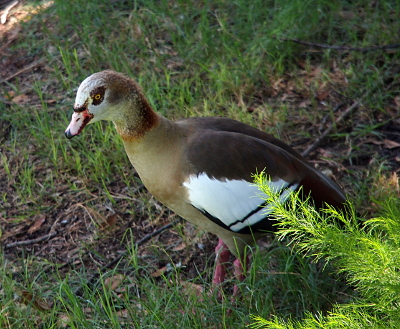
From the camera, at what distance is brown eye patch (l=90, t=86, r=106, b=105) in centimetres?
266

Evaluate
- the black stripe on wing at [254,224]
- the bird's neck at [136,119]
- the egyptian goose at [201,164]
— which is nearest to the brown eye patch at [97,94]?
the egyptian goose at [201,164]

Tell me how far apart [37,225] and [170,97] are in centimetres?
139

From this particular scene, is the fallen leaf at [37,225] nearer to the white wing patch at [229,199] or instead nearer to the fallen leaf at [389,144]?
the white wing patch at [229,199]

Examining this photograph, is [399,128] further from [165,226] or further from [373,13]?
[165,226]

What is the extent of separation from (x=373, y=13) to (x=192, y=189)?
270 centimetres

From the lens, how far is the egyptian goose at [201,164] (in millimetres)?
2727

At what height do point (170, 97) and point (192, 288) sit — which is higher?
point (170, 97)

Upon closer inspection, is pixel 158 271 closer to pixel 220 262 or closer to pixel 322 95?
pixel 220 262

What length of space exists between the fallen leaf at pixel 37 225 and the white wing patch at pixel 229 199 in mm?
1406

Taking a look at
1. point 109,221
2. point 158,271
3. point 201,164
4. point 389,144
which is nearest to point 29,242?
point 109,221

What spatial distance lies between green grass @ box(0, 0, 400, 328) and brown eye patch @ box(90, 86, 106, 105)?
3.10 feet

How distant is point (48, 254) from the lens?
11.3ft

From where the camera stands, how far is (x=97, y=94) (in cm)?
268

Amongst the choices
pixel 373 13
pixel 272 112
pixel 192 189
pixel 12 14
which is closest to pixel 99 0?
pixel 12 14
